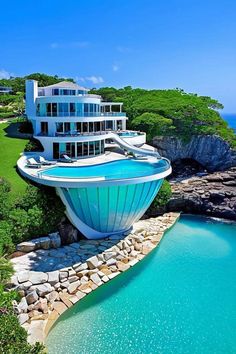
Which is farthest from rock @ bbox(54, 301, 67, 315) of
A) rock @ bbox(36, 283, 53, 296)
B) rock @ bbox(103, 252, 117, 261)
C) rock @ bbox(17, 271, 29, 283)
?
rock @ bbox(103, 252, 117, 261)

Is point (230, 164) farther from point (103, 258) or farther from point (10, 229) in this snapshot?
point (10, 229)

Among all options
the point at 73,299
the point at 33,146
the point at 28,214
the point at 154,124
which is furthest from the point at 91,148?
the point at 73,299

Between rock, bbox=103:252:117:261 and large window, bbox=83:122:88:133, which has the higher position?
large window, bbox=83:122:88:133

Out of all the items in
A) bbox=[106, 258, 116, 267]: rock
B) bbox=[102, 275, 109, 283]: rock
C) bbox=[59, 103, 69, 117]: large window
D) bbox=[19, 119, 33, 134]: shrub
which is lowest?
bbox=[102, 275, 109, 283]: rock

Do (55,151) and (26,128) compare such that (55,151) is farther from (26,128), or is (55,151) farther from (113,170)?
(26,128)

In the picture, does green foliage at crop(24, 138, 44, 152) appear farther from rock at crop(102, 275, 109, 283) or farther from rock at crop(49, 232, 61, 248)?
rock at crop(102, 275, 109, 283)

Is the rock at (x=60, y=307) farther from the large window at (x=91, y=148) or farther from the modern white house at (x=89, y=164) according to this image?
the large window at (x=91, y=148)

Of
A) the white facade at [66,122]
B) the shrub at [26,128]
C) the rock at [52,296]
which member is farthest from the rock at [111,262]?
the shrub at [26,128]

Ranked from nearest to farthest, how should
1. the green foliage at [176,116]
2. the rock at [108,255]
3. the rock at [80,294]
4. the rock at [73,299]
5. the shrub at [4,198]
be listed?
1. the rock at [73,299]
2. the rock at [80,294]
3. the shrub at [4,198]
4. the rock at [108,255]
5. the green foliage at [176,116]
